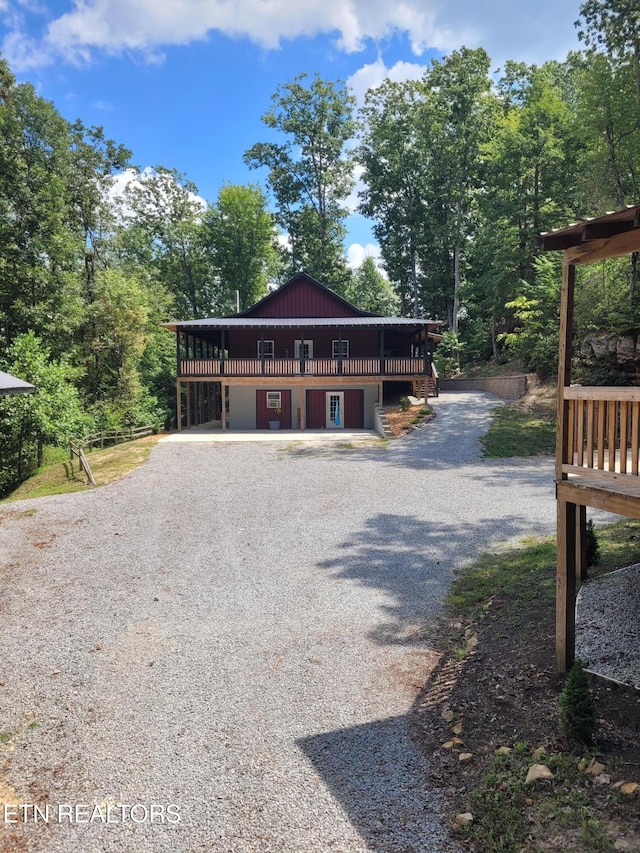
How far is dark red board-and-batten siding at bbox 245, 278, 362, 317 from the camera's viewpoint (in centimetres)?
2680

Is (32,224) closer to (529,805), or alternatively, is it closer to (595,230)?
(595,230)

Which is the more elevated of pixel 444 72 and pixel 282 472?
pixel 444 72

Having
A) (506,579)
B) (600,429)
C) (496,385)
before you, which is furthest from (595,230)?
(496,385)

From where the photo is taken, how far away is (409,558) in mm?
8477

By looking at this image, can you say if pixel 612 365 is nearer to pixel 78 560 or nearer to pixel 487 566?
pixel 487 566

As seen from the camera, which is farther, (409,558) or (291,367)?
(291,367)

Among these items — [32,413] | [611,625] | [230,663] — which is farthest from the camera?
[32,413]

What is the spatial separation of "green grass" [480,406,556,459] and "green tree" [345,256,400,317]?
1068 inches

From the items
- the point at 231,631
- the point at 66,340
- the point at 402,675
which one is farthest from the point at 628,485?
the point at 66,340

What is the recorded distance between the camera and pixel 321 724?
4.55 metres

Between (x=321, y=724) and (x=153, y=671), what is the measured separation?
2.06 meters

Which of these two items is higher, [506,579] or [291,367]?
[291,367]

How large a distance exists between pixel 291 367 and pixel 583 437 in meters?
19.4

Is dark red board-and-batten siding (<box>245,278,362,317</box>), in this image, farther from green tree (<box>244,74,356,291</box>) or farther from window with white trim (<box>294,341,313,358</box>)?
green tree (<box>244,74,356,291</box>)
